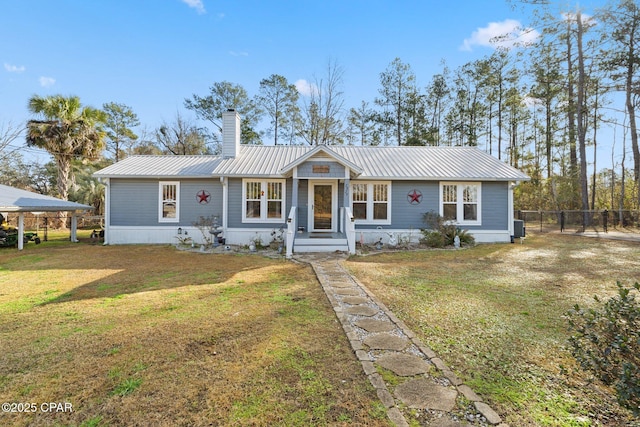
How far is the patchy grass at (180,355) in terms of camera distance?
2.25 m

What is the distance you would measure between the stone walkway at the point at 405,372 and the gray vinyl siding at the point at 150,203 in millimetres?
8874

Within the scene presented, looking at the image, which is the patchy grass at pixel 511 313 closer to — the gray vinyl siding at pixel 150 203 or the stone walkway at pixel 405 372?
the stone walkway at pixel 405 372

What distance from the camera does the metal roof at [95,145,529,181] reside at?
11.5m

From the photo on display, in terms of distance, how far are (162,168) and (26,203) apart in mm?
5308

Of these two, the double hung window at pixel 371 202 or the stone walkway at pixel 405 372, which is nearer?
the stone walkway at pixel 405 372

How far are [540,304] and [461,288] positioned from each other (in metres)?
1.25

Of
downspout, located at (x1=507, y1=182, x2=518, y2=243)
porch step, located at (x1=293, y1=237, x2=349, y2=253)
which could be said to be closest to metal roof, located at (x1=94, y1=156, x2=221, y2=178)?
porch step, located at (x1=293, y1=237, x2=349, y2=253)

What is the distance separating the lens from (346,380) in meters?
2.64

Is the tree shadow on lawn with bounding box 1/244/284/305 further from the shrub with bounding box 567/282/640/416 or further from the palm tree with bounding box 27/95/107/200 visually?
the palm tree with bounding box 27/95/107/200

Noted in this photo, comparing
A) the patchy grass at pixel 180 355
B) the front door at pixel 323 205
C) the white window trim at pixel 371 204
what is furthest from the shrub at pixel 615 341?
the front door at pixel 323 205

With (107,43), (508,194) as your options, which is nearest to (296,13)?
(107,43)

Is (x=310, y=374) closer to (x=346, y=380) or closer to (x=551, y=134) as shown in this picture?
(x=346, y=380)

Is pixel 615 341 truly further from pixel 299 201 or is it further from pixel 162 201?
pixel 162 201

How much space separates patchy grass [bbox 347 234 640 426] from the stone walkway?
17 centimetres
